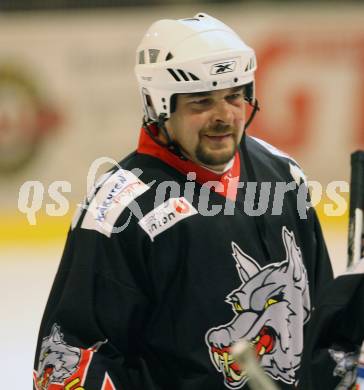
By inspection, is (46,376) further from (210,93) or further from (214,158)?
(210,93)

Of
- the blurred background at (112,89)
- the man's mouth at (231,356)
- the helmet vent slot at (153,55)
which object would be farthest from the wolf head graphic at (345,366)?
the blurred background at (112,89)

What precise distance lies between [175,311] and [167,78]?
484 mm

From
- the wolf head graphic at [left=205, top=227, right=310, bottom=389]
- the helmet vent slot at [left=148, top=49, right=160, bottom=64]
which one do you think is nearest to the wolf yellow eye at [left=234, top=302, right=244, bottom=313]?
the wolf head graphic at [left=205, top=227, right=310, bottom=389]

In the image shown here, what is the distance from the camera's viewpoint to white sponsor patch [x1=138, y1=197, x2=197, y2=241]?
223 centimetres

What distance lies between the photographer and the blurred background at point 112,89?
16.9ft

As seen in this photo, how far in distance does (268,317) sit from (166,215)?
312 millimetres

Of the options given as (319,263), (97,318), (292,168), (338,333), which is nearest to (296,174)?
(292,168)

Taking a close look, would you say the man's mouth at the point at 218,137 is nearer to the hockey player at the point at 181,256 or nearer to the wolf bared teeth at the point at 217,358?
the hockey player at the point at 181,256

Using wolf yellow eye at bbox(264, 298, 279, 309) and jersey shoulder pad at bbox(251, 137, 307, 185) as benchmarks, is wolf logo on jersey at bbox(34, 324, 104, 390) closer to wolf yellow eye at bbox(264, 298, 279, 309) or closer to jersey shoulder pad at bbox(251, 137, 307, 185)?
wolf yellow eye at bbox(264, 298, 279, 309)

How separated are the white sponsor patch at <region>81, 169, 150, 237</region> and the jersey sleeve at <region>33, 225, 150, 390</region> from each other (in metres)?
0.02

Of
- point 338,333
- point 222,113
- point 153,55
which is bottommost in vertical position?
point 338,333

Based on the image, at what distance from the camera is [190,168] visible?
7.65 feet

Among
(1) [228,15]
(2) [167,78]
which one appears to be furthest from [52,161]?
(2) [167,78]

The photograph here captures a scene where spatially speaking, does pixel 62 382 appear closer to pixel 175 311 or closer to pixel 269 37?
pixel 175 311
